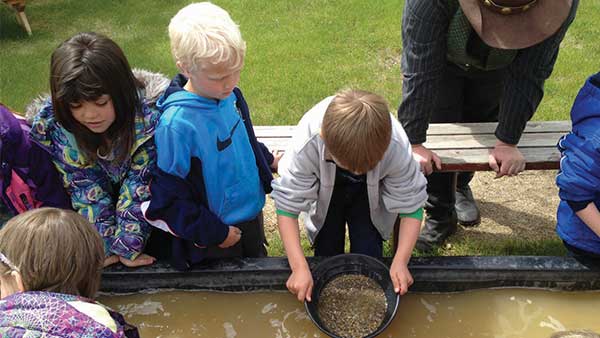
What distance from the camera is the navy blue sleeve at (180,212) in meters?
2.34

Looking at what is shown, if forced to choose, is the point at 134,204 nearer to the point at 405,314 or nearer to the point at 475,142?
the point at 405,314

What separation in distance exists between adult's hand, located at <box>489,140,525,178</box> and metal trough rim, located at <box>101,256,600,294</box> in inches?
18.8

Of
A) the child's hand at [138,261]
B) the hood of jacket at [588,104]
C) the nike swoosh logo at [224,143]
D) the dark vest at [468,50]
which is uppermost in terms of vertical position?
the dark vest at [468,50]

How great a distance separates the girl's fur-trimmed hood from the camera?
243 cm

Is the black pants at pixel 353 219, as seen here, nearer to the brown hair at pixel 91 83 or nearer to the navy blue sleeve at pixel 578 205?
the navy blue sleeve at pixel 578 205

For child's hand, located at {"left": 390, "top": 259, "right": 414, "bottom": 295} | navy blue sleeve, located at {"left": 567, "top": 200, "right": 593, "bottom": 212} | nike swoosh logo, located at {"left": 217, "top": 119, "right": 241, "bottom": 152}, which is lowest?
child's hand, located at {"left": 390, "top": 259, "right": 414, "bottom": 295}

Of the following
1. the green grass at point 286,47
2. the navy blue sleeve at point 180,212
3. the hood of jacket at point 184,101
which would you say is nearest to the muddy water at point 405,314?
the navy blue sleeve at point 180,212

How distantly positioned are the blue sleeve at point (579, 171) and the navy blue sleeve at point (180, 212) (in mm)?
1410

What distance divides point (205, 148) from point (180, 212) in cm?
28

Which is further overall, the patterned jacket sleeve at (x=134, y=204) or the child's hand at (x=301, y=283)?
the patterned jacket sleeve at (x=134, y=204)

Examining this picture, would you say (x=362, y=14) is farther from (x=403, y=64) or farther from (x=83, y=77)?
(x=83, y=77)

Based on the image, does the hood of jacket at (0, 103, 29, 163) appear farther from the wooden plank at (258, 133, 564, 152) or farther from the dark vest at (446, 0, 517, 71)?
the dark vest at (446, 0, 517, 71)

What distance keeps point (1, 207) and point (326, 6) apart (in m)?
4.32

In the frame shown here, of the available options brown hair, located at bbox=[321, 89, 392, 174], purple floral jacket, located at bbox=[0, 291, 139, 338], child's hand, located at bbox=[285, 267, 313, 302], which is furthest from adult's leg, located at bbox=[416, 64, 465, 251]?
purple floral jacket, located at bbox=[0, 291, 139, 338]
